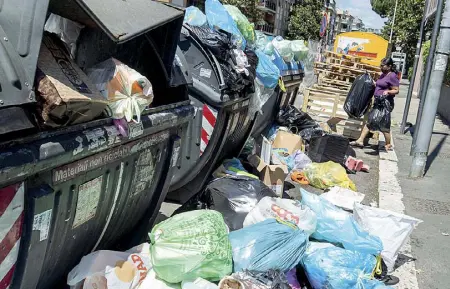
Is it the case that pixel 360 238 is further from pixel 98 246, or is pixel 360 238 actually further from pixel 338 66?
pixel 338 66

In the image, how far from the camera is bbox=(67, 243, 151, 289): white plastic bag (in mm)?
2502

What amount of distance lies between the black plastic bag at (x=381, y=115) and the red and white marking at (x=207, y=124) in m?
4.74

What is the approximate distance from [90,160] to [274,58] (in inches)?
218

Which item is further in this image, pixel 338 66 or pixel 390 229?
pixel 338 66

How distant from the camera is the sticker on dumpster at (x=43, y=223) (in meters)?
1.95

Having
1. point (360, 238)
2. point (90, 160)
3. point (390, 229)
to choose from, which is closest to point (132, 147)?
point (90, 160)

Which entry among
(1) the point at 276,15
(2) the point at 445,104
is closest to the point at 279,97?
(2) the point at 445,104

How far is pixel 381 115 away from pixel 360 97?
0.51m

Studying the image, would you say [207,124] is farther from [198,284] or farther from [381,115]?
[381,115]

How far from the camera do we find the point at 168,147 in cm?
312

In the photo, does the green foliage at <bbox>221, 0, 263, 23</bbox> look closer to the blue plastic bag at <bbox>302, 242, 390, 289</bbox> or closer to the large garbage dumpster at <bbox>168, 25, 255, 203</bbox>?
the large garbage dumpster at <bbox>168, 25, 255, 203</bbox>

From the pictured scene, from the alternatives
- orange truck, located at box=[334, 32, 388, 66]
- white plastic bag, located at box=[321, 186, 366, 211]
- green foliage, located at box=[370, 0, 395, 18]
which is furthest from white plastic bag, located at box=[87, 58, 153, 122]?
Answer: green foliage, located at box=[370, 0, 395, 18]

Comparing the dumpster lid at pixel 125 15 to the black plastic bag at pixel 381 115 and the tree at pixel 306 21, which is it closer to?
the black plastic bag at pixel 381 115

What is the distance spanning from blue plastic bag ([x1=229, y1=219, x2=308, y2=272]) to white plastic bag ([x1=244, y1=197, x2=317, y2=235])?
25 centimetres
